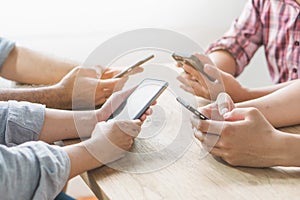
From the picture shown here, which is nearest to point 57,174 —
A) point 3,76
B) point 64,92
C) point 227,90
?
point 64,92

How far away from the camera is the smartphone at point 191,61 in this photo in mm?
1123

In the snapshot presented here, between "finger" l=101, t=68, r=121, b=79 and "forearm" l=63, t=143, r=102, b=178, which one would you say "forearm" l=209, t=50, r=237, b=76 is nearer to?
"finger" l=101, t=68, r=121, b=79

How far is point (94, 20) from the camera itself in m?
1.89

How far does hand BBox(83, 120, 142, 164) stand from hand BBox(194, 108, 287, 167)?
13cm

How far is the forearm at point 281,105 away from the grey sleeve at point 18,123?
0.40 metres

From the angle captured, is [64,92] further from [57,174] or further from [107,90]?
[57,174]

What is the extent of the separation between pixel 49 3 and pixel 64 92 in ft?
2.40

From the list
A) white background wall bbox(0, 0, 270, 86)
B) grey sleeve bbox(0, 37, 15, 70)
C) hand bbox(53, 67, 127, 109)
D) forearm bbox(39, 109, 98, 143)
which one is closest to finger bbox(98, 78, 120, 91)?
hand bbox(53, 67, 127, 109)

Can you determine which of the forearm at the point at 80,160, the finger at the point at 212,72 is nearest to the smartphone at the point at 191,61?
the finger at the point at 212,72

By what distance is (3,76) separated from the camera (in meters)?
1.35

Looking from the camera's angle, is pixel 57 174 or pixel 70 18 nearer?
pixel 57 174

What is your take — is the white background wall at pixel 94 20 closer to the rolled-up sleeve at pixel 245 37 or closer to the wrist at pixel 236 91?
the rolled-up sleeve at pixel 245 37

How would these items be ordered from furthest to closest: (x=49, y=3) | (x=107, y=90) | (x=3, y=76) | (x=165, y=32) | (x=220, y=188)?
(x=49, y=3) → (x=3, y=76) → (x=107, y=90) → (x=165, y=32) → (x=220, y=188)

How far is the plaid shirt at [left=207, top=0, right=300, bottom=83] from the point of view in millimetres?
1392
